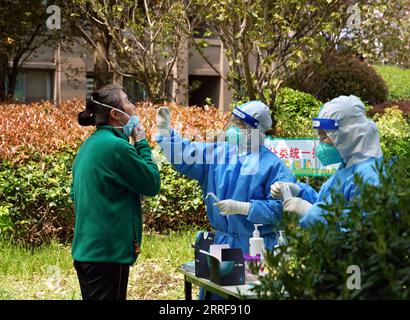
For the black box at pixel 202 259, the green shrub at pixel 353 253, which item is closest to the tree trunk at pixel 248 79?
the black box at pixel 202 259

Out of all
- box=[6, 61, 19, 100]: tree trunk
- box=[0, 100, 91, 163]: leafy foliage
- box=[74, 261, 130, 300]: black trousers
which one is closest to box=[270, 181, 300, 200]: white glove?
box=[74, 261, 130, 300]: black trousers

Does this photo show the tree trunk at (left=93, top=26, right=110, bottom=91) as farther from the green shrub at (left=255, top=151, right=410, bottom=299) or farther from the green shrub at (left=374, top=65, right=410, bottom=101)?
the green shrub at (left=374, top=65, right=410, bottom=101)

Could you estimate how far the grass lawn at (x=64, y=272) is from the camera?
6945 millimetres


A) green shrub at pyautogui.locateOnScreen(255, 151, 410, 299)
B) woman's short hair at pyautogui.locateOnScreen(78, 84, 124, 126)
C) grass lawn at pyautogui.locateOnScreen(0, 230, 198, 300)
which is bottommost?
grass lawn at pyautogui.locateOnScreen(0, 230, 198, 300)

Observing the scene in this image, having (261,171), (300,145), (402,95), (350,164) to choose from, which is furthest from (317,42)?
(402,95)

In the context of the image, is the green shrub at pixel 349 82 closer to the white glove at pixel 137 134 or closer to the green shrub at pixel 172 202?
the green shrub at pixel 172 202

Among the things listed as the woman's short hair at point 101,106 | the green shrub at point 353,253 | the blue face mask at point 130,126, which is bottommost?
the green shrub at point 353,253

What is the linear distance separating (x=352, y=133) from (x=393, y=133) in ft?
25.7

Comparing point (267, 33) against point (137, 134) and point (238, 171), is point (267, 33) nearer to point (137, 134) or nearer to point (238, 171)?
point (238, 171)

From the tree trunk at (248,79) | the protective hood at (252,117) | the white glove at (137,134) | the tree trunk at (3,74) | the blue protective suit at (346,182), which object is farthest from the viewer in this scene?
the tree trunk at (3,74)

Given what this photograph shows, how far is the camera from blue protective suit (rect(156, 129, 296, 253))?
16.1 feet

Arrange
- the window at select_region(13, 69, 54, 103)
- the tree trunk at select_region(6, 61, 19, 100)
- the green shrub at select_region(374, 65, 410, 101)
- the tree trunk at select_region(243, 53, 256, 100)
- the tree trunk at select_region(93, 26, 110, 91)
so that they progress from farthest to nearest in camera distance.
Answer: the green shrub at select_region(374, 65, 410, 101) < the window at select_region(13, 69, 54, 103) < the tree trunk at select_region(6, 61, 19, 100) < the tree trunk at select_region(93, 26, 110, 91) < the tree trunk at select_region(243, 53, 256, 100)

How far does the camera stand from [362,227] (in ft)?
9.94
